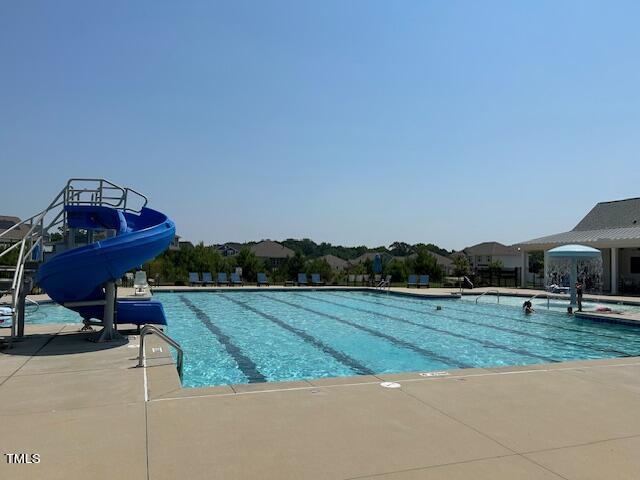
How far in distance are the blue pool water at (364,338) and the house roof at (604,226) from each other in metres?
9.87

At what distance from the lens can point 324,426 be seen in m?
4.14

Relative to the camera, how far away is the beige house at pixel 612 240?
80.0 ft

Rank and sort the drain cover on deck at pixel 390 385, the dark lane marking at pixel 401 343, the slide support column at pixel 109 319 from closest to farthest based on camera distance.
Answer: the drain cover on deck at pixel 390 385
the slide support column at pixel 109 319
the dark lane marking at pixel 401 343

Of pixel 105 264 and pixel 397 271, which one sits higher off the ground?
pixel 105 264

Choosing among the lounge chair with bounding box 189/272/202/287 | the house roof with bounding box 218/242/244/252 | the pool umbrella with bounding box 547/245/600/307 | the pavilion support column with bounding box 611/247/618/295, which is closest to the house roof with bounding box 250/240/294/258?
the house roof with bounding box 218/242/244/252

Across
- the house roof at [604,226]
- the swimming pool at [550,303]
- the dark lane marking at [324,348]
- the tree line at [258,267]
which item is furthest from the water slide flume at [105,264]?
the house roof at [604,226]

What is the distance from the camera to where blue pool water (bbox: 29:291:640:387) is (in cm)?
903

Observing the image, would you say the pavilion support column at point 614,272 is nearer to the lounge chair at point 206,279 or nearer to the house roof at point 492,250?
the lounge chair at point 206,279

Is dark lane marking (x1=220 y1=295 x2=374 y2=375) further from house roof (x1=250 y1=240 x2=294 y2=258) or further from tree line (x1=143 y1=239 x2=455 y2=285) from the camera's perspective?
house roof (x1=250 y1=240 x2=294 y2=258)

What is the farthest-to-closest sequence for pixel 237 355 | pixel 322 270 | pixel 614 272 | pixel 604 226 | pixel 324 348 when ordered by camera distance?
pixel 322 270 → pixel 604 226 → pixel 614 272 → pixel 324 348 → pixel 237 355

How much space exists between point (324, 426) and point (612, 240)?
79.5 ft

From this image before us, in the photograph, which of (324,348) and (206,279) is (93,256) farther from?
(206,279)

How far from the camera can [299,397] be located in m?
5.07

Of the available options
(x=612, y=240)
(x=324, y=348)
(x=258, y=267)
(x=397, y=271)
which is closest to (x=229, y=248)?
(x=258, y=267)
